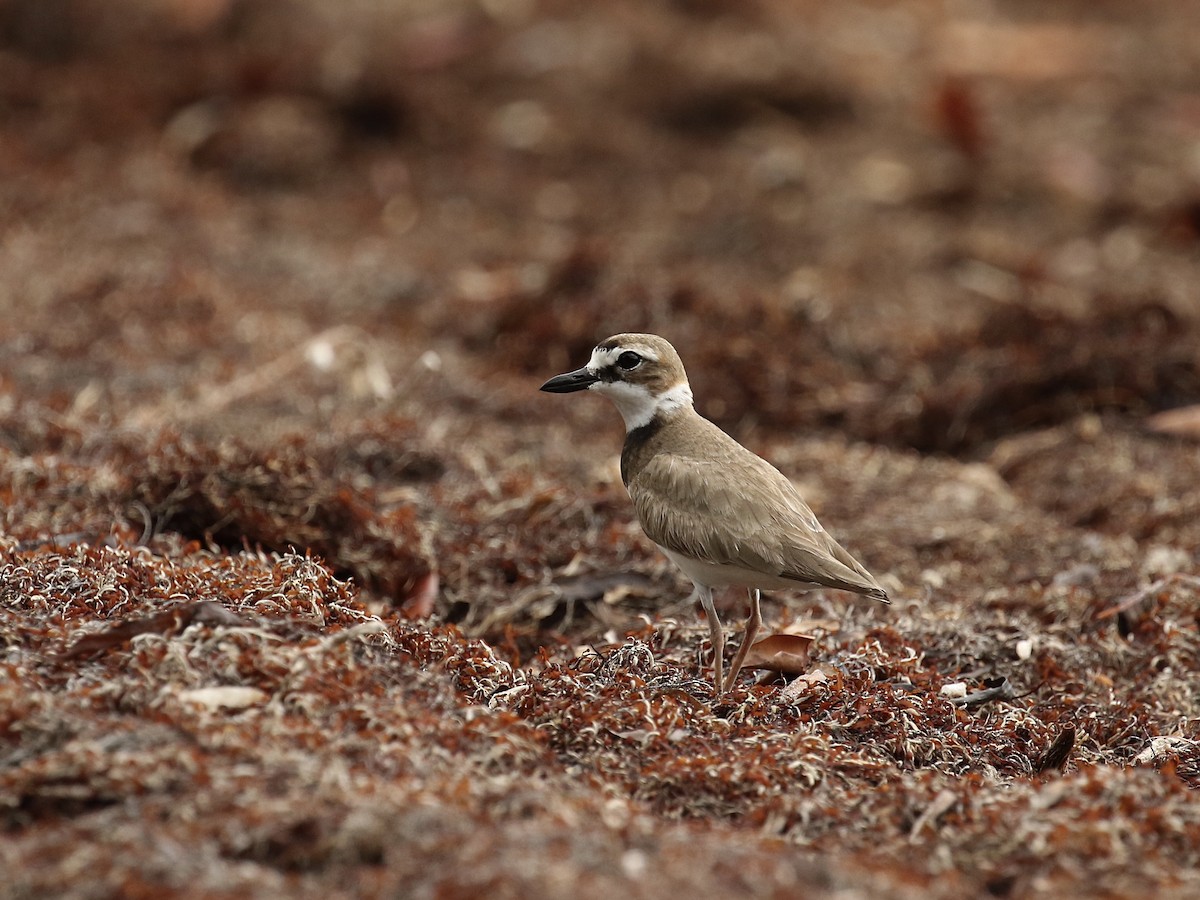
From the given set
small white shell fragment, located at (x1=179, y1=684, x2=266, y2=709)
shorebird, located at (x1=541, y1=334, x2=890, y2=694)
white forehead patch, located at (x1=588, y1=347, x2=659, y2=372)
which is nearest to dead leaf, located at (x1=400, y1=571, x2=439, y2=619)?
shorebird, located at (x1=541, y1=334, x2=890, y2=694)

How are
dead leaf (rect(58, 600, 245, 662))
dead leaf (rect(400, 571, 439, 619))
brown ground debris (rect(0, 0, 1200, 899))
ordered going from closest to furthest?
brown ground debris (rect(0, 0, 1200, 899)), dead leaf (rect(58, 600, 245, 662)), dead leaf (rect(400, 571, 439, 619))

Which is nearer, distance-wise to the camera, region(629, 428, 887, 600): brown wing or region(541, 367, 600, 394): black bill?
region(629, 428, 887, 600): brown wing

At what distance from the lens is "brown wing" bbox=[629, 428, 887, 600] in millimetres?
4070

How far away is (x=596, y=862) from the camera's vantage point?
2766 millimetres

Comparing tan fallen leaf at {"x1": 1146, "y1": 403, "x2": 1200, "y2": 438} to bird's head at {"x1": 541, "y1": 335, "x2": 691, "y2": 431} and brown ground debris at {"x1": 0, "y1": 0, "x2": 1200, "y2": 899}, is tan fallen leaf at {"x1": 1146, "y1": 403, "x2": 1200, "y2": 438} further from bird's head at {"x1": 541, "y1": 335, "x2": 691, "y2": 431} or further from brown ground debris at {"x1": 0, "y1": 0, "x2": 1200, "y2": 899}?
bird's head at {"x1": 541, "y1": 335, "x2": 691, "y2": 431}

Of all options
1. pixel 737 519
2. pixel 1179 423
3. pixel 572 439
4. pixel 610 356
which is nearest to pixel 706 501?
pixel 737 519

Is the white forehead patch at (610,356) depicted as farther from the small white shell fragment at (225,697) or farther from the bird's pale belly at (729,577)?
the small white shell fragment at (225,697)

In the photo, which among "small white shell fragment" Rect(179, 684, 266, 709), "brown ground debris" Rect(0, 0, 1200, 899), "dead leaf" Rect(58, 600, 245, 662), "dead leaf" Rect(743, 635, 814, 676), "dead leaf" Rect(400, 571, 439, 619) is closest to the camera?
"brown ground debris" Rect(0, 0, 1200, 899)

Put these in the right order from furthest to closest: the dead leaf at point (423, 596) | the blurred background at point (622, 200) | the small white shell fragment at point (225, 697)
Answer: the blurred background at point (622, 200) < the dead leaf at point (423, 596) < the small white shell fragment at point (225, 697)

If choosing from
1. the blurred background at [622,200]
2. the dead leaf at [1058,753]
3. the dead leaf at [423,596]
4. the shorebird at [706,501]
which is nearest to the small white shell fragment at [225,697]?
the shorebird at [706,501]

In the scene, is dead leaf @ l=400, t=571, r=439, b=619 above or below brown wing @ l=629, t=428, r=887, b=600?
below

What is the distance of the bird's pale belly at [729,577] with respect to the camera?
412cm

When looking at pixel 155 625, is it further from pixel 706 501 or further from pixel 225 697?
pixel 706 501

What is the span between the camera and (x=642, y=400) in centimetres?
470
